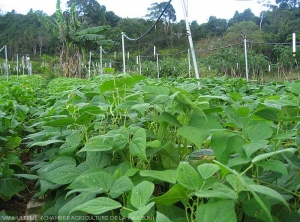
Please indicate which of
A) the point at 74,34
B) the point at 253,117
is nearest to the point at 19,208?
the point at 253,117

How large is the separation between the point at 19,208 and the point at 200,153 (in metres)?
0.82

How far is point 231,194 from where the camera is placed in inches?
26.4

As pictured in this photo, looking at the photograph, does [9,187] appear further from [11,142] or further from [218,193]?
[218,193]

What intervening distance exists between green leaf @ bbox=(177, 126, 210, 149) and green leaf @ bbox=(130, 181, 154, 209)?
246mm

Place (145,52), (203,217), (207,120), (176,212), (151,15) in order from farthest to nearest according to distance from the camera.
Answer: (151,15), (145,52), (207,120), (176,212), (203,217)

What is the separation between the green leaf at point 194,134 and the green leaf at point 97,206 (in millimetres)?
312

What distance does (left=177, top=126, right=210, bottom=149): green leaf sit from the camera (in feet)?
3.09

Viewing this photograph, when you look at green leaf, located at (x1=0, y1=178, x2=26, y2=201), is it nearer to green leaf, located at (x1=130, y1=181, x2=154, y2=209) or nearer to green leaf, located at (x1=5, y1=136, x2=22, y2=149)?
green leaf, located at (x1=5, y1=136, x2=22, y2=149)

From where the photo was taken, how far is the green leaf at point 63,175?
1017 mm

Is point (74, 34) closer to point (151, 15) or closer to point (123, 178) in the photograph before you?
point (123, 178)

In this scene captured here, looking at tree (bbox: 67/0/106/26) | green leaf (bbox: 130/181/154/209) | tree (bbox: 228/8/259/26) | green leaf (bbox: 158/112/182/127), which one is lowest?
green leaf (bbox: 130/181/154/209)

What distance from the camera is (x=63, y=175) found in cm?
104

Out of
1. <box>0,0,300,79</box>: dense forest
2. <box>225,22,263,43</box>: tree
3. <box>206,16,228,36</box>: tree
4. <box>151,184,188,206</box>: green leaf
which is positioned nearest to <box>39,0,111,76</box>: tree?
<box>0,0,300,79</box>: dense forest

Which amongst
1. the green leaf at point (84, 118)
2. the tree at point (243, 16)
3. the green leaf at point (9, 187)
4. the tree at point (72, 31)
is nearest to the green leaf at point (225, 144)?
the green leaf at point (84, 118)
